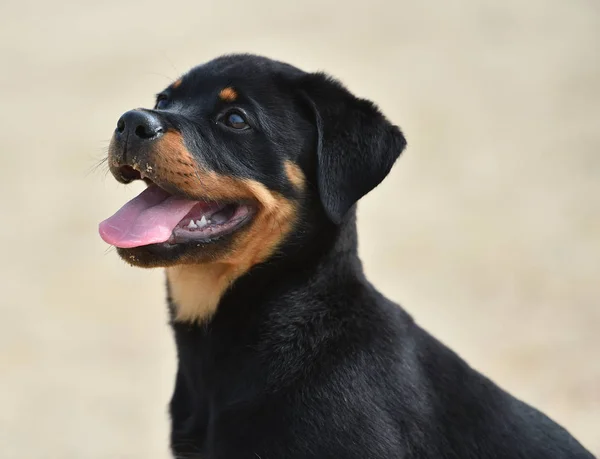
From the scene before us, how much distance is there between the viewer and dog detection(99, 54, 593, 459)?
4074 millimetres

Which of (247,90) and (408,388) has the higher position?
(247,90)

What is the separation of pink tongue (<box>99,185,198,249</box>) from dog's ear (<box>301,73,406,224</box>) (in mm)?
626

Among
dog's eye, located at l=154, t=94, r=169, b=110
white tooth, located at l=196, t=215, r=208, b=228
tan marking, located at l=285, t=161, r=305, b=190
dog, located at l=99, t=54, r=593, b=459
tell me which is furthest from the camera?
dog's eye, located at l=154, t=94, r=169, b=110

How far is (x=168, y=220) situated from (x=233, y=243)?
303mm

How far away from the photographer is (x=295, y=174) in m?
4.45

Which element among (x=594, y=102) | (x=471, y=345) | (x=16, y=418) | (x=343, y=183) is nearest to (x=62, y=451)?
(x=16, y=418)

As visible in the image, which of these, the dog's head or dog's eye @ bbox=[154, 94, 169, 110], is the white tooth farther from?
dog's eye @ bbox=[154, 94, 169, 110]

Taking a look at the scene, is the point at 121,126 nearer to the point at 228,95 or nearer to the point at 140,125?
the point at 140,125

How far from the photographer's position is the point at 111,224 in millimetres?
4254

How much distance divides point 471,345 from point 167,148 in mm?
6712

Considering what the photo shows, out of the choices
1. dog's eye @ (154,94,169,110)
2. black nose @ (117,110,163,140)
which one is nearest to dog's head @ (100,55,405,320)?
black nose @ (117,110,163,140)

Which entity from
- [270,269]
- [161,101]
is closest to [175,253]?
[270,269]

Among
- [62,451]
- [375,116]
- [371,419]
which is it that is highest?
[375,116]

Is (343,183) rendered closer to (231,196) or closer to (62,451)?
(231,196)
